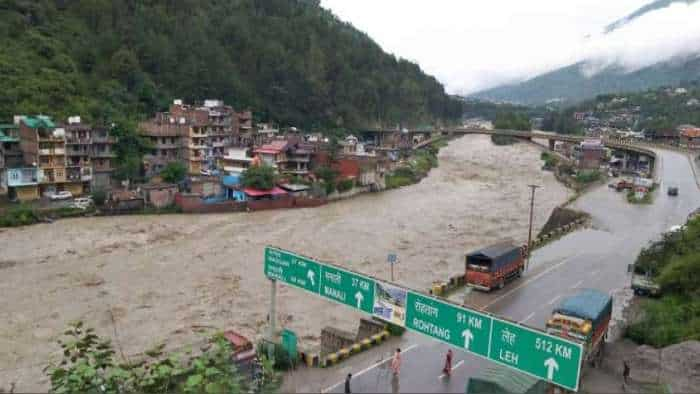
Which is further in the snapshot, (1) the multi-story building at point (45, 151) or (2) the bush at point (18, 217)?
(1) the multi-story building at point (45, 151)

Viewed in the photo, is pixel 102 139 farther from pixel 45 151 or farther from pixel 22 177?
pixel 22 177

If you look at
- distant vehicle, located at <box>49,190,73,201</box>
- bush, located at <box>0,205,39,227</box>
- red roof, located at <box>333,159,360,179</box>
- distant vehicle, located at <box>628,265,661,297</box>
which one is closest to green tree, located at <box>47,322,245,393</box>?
distant vehicle, located at <box>628,265,661,297</box>

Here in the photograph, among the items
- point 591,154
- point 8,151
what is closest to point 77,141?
point 8,151

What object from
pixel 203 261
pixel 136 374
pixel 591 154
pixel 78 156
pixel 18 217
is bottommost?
pixel 203 261

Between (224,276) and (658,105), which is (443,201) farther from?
(658,105)


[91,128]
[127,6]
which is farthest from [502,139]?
[91,128]

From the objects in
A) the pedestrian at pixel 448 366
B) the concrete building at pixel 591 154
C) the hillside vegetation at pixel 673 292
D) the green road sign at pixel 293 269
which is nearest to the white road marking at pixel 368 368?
the pedestrian at pixel 448 366

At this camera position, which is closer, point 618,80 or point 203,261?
point 203,261

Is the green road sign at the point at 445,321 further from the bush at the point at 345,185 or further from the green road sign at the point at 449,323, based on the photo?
the bush at the point at 345,185
